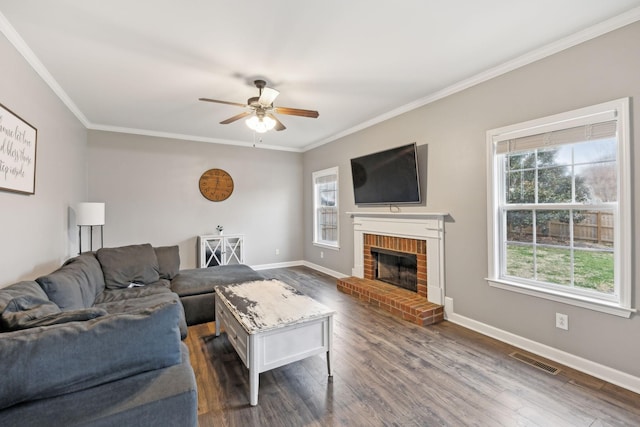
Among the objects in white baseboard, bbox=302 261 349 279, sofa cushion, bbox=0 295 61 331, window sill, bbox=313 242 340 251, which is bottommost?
white baseboard, bbox=302 261 349 279

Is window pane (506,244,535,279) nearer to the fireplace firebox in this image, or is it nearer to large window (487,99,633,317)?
large window (487,99,633,317)

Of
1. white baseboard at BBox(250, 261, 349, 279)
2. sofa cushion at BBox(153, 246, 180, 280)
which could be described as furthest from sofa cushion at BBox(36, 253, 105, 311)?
white baseboard at BBox(250, 261, 349, 279)

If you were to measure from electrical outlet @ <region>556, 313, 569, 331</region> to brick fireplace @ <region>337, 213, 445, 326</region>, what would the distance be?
43.1 inches

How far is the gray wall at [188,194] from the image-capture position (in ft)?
15.5

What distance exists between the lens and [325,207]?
5820 millimetres

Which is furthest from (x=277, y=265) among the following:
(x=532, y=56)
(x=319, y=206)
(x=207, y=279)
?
(x=532, y=56)

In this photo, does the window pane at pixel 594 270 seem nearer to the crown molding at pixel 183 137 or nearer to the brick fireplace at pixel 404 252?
the brick fireplace at pixel 404 252

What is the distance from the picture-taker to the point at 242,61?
2.64 m

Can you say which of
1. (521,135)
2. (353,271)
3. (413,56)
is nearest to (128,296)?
(353,271)

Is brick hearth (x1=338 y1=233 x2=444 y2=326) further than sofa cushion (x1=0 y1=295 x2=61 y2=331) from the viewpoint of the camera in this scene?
Yes

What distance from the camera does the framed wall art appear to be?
6.96ft

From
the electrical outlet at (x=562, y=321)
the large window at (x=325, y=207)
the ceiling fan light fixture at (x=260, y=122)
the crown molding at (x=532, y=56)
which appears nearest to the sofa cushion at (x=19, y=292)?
the ceiling fan light fixture at (x=260, y=122)

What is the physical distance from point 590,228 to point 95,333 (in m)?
3.29

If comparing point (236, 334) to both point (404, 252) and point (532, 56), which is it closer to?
point (404, 252)
